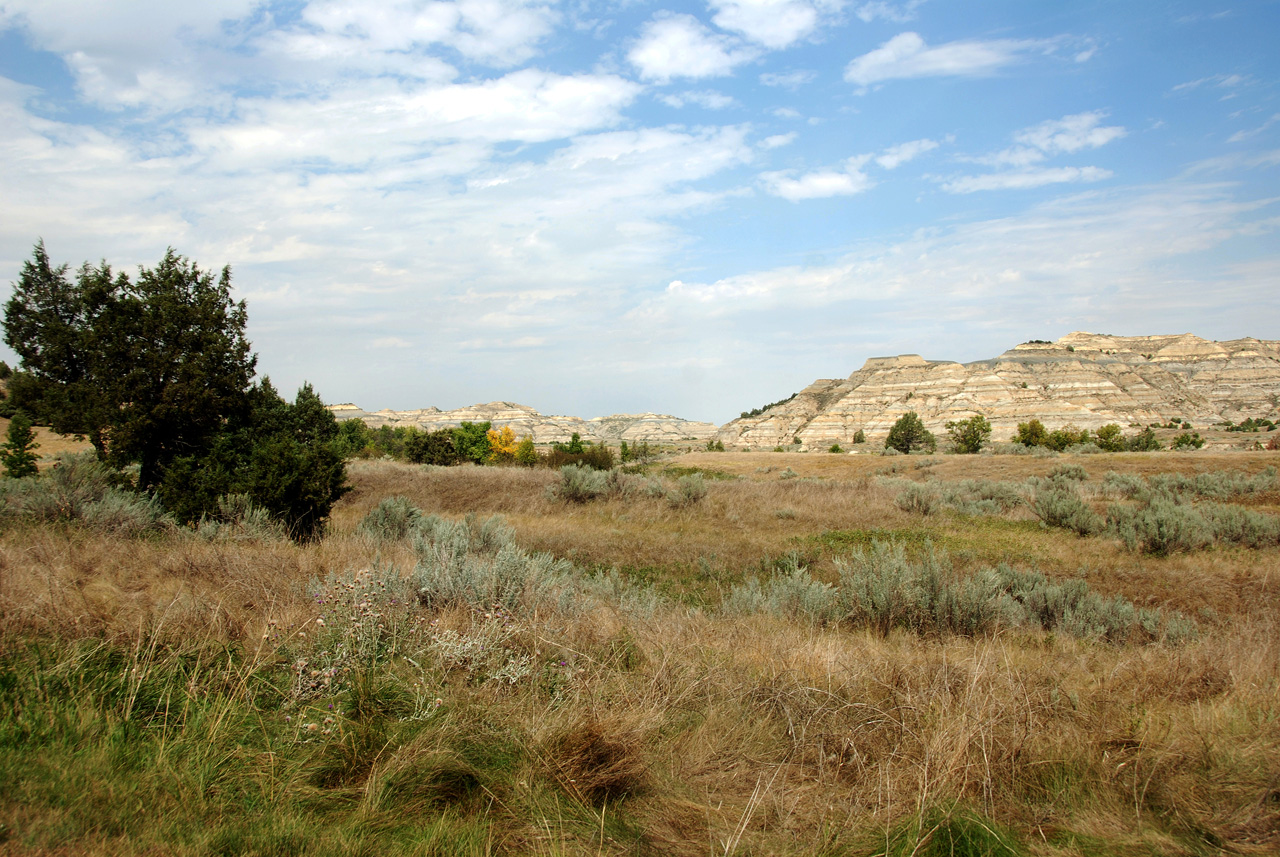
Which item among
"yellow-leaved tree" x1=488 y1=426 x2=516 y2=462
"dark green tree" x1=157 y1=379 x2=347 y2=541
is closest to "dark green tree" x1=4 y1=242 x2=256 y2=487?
"dark green tree" x1=157 y1=379 x2=347 y2=541

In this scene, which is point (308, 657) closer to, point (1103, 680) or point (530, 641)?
point (530, 641)

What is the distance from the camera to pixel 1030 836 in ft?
8.10

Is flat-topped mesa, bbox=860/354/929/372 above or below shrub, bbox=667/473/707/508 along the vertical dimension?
above

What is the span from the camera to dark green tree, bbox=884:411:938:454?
175ft

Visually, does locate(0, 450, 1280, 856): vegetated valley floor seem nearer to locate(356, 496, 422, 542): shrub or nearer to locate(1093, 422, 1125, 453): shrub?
locate(356, 496, 422, 542): shrub

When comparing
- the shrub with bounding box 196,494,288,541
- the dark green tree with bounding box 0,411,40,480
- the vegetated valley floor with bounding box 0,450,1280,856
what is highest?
the dark green tree with bounding box 0,411,40,480

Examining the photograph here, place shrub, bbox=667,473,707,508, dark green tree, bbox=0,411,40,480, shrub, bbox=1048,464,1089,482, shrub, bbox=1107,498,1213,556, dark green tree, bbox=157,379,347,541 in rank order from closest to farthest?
dark green tree, bbox=157,379,347,541 → shrub, bbox=1107,498,1213,556 → shrub, bbox=667,473,707,508 → dark green tree, bbox=0,411,40,480 → shrub, bbox=1048,464,1089,482

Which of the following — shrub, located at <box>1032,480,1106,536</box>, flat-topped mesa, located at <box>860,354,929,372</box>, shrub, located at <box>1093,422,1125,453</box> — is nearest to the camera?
shrub, located at <box>1032,480,1106,536</box>

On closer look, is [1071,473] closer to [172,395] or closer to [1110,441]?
[172,395]

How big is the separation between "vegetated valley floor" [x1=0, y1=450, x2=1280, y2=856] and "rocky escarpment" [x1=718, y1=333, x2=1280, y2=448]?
264ft

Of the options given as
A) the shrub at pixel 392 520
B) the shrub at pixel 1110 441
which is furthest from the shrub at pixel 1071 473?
the shrub at pixel 1110 441

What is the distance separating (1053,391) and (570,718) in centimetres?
10210

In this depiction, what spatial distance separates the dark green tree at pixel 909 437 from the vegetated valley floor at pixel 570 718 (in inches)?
1979

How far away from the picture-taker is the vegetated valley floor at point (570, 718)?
238 centimetres
